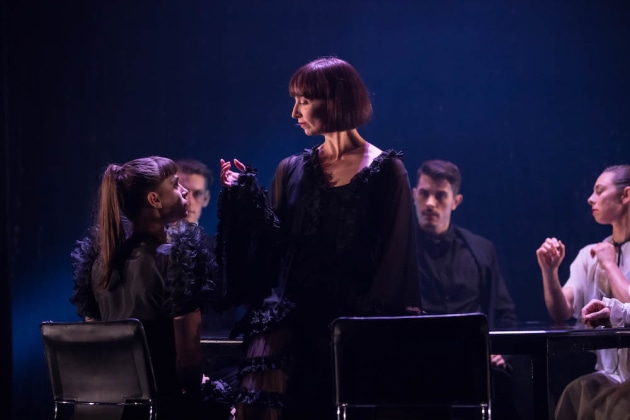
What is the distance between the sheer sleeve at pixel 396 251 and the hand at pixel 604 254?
167 centimetres

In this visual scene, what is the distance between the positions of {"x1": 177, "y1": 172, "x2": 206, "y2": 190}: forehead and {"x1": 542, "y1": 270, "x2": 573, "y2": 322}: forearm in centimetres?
247

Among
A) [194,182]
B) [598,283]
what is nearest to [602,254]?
[598,283]

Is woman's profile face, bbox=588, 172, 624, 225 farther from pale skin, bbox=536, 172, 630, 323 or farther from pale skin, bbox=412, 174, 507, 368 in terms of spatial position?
pale skin, bbox=412, 174, 507, 368

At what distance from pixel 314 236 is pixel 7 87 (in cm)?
365

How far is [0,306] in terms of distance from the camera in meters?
5.09

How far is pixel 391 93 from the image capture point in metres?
6.00

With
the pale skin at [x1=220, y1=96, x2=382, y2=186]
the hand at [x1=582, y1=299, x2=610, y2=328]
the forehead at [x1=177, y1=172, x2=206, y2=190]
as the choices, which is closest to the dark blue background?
the forehead at [x1=177, y1=172, x2=206, y2=190]

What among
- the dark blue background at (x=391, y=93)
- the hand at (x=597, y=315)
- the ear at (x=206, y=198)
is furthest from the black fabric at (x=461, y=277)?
the hand at (x=597, y=315)

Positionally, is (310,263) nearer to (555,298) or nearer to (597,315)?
(597,315)

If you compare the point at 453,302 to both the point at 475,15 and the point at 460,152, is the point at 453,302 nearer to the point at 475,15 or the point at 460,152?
the point at 460,152

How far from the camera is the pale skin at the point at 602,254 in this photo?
3.75 m

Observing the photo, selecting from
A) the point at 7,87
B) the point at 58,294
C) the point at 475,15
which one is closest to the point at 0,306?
the point at 58,294

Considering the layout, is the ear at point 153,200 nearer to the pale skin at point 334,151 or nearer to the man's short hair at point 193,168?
the pale skin at point 334,151

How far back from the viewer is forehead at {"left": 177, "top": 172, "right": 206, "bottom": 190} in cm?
532
